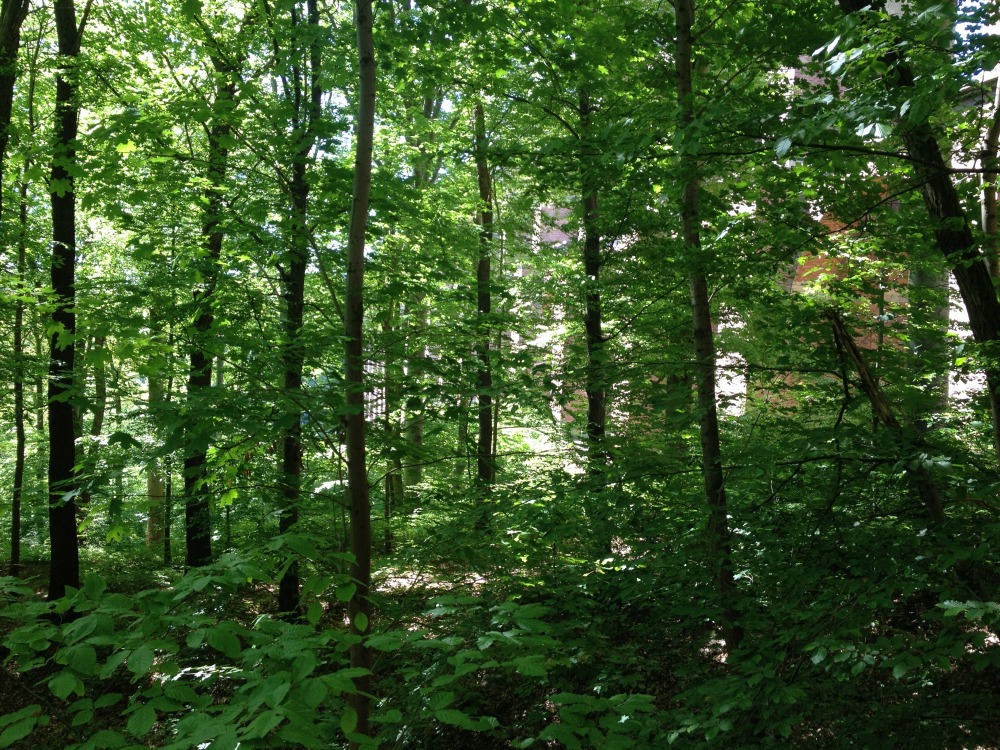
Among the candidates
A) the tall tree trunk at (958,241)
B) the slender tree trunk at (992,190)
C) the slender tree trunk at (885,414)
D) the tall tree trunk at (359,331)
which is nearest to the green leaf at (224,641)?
the tall tree trunk at (359,331)

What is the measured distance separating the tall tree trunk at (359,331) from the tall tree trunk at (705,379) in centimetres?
179

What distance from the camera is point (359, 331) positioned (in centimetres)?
410

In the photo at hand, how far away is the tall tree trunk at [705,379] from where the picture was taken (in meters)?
4.23

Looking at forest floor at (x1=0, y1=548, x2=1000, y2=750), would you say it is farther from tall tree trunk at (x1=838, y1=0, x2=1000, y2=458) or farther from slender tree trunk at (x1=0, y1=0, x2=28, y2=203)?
slender tree trunk at (x1=0, y1=0, x2=28, y2=203)

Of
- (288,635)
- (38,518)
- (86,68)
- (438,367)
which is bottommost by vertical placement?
(38,518)

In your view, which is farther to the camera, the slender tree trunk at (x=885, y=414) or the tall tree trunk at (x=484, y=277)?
the tall tree trunk at (x=484, y=277)

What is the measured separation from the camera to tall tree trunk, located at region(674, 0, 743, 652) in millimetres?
4230

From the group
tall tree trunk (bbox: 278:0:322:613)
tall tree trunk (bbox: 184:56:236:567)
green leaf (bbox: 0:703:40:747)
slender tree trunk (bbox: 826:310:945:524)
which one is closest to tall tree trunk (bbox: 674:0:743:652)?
slender tree trunk (bbox: 826:310:945:524)

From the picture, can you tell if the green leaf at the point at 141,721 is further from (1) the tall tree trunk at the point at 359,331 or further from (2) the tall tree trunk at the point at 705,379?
(2) the tall tree trunk at the point at 705,379

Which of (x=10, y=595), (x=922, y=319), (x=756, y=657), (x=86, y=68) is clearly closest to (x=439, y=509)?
(x=756, y=657)

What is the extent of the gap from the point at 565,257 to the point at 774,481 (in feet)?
25.8

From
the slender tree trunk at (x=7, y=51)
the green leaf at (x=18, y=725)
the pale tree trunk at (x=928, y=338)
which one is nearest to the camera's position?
the green leaf at (x=18, y=725)

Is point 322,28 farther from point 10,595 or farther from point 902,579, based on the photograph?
point 902,579

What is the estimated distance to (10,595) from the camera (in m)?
2.67
